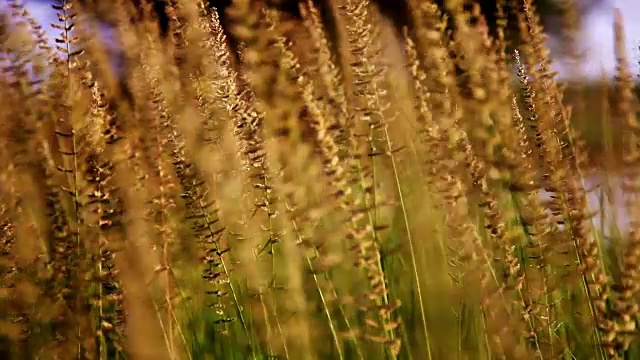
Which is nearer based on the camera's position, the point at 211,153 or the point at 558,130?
the point at 558,130

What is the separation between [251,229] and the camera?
127 cm

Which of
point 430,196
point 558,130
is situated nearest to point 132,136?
point 430,196

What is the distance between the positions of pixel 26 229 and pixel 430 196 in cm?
75

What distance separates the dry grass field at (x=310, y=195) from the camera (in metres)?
1.02

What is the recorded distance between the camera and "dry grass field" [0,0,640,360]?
3.35 feet

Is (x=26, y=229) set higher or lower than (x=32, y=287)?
higher

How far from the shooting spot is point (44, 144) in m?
1.53

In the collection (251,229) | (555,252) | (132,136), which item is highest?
(132,136)

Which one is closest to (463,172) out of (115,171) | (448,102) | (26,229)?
(448,102)

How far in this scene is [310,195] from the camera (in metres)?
1.72

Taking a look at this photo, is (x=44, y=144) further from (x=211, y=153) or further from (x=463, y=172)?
(x=463, y=172)

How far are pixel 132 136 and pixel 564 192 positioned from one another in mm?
867

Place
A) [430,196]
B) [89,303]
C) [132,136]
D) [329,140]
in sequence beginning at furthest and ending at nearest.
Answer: [132,136] → [430,196] → [89,303] → [329,140]

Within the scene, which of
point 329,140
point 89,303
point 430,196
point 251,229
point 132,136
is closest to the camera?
point 329,140
